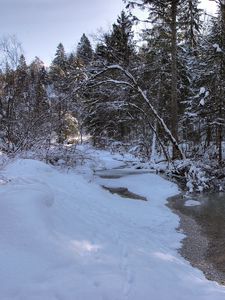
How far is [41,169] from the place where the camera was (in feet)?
36.8

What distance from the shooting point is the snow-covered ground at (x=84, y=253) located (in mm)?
3939

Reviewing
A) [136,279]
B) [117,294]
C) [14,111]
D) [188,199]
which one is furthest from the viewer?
[14,111]

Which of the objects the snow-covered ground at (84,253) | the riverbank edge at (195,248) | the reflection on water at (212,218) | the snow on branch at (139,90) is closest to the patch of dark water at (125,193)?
the reflection on water at (212,218)

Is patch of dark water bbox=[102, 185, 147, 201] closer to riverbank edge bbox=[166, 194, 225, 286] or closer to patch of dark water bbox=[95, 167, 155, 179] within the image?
riverbank edge bbox=[166, 194, 225, 286]

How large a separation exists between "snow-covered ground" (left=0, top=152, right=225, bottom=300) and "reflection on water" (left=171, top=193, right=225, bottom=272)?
725mm

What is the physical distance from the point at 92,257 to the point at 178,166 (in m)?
10.3

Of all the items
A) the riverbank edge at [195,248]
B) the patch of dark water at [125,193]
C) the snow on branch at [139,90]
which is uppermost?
the snow on branch at [139,90]

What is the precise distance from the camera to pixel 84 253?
518 cm

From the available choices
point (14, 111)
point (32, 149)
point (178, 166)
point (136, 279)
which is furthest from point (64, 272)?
point (14, 111)

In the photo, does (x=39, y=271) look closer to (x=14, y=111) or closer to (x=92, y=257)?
(x=92, y=257)

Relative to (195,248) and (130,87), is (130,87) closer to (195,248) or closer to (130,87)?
(130,87)

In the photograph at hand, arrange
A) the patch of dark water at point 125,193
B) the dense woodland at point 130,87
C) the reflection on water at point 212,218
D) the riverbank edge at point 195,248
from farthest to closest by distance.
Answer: the dense woodland at point 130,87 < the patch of dark water at point 125,193 < the reflection on water at point 212,218 < the riverbank edge at point 195,248

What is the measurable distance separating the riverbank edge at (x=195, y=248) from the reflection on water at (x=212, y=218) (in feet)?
0.34

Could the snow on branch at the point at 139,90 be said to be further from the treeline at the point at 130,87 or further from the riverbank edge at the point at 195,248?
the riverbank edge at the point at 195,248
